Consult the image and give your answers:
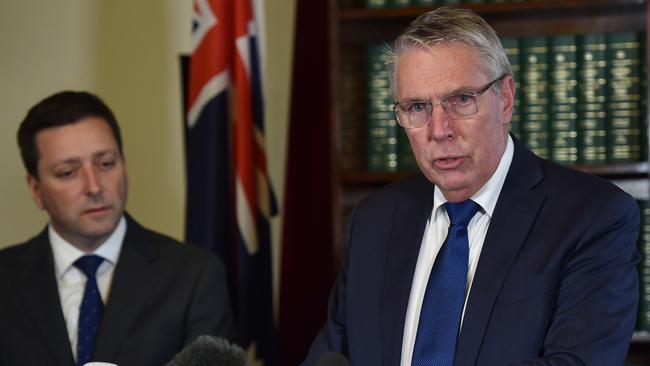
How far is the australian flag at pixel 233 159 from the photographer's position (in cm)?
342

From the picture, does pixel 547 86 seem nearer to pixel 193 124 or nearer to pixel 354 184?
pixel 354 184

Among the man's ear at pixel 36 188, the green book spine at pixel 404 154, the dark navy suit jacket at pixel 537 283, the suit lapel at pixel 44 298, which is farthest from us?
the green book spine at pixel 404 154

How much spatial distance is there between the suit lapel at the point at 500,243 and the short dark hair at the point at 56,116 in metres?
1.32

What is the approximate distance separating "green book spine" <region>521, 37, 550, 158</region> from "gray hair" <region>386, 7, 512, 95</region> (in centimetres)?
134

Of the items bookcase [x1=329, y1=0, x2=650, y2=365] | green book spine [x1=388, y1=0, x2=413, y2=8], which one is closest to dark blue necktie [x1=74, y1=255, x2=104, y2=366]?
bookcase [x1=329, y1=0, x2=650, y2=365]

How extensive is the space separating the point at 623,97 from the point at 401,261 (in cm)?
151

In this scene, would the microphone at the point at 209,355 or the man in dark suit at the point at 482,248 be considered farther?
the man in dark suit at the point at 482,248

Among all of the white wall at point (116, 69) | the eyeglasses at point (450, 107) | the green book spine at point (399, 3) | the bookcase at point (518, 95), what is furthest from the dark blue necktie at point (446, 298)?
the white wall at point (116, 69)

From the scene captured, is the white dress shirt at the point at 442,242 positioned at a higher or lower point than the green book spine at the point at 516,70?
lower

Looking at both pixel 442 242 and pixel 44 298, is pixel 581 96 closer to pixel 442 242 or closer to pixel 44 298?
pixel 442 242

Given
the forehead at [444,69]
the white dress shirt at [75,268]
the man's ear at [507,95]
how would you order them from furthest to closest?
the white dress shirt at [75,268], the man's ear at [507,95], the forehead at [444,69]

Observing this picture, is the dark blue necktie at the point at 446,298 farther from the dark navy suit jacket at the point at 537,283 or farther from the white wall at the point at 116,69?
the white wall at the point at 116,69

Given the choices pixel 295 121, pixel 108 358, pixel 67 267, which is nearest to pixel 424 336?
pixel 108 358

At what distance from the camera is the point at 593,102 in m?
→ 3.36
